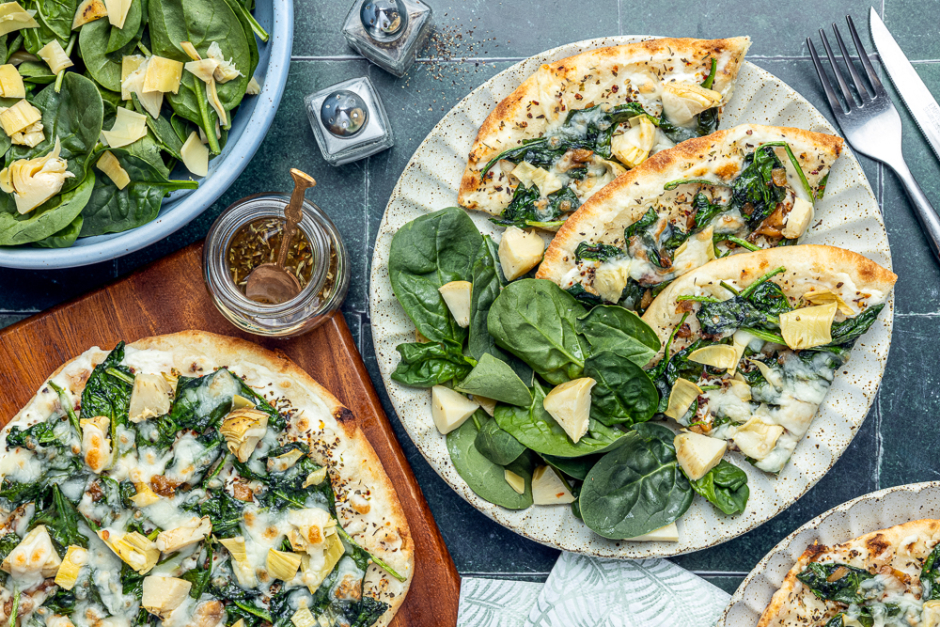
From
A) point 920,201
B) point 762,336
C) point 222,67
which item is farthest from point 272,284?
point 920,201

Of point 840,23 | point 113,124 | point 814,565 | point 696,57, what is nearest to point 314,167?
point 113,124

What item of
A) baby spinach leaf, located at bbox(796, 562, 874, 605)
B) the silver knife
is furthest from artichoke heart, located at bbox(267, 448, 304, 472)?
the silver knife

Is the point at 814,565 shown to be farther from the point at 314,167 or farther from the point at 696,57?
the point at 314,167

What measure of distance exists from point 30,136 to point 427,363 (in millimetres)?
1380

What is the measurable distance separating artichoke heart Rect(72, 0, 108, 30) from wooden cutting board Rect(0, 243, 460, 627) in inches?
28.9

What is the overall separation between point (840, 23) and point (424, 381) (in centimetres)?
198

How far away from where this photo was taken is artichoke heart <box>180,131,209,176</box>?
213cm

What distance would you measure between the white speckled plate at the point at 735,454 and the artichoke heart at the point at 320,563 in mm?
401

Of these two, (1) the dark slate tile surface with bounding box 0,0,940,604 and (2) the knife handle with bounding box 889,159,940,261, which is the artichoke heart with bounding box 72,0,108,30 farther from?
(2) the knife handle with bounding box 889,159,940,261

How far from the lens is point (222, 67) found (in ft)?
6.81

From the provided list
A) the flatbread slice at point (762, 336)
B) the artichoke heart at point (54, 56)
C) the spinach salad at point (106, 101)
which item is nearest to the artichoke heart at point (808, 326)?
Result: the flatbread slice at point (762, 336)

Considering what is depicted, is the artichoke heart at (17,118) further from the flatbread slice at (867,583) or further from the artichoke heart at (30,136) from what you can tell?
the flatbread slice at (867,583)

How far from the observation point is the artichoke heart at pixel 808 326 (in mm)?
2020

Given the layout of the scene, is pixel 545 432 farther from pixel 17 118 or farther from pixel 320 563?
pixel 17 118
